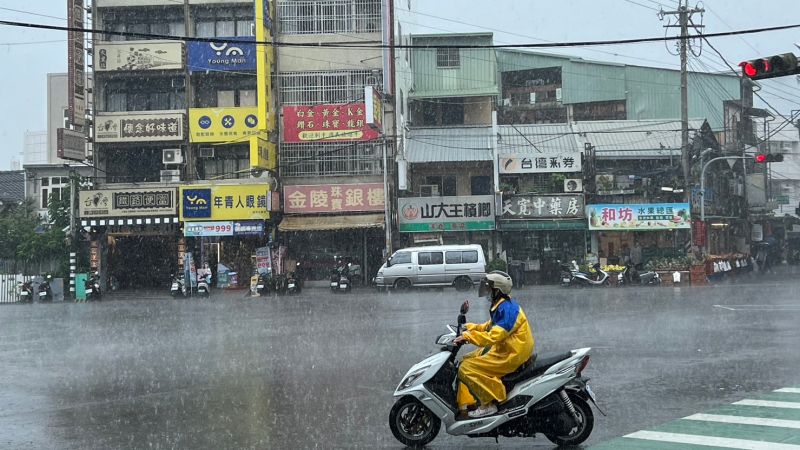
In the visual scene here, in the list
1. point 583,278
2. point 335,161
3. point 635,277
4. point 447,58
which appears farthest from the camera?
point 447,58

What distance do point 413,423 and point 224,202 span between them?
30.2m

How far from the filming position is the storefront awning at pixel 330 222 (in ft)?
119

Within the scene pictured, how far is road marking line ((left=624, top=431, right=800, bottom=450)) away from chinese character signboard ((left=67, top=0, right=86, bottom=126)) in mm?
31420

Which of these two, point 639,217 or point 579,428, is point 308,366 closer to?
point 579,428

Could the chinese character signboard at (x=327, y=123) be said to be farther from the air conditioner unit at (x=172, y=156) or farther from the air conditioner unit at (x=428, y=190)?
the air conditioner unit at (x=172, y=156)

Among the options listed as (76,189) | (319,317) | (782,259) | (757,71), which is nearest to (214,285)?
(76,189)

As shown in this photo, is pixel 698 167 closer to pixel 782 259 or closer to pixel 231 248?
pixel 782 259

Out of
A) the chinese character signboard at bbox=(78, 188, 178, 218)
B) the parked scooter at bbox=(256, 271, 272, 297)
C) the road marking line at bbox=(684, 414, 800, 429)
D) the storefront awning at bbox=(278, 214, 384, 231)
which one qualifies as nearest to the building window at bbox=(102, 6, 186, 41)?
the chinese character signboard at bbox=(78, 188, 178, 218)

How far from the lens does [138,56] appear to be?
121 ft

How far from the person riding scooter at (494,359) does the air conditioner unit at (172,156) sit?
1253 inches

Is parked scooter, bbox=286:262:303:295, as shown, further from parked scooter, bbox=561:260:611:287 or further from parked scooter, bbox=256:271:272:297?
parked scooter, bbox=561:260:611:287

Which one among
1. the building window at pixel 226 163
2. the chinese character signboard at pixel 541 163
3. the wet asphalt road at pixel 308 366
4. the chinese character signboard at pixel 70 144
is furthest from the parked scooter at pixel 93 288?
the chinese character signboard at pixel 541 163

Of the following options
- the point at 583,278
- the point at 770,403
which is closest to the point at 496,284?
the point at 770,403

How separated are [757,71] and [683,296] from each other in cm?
1391
